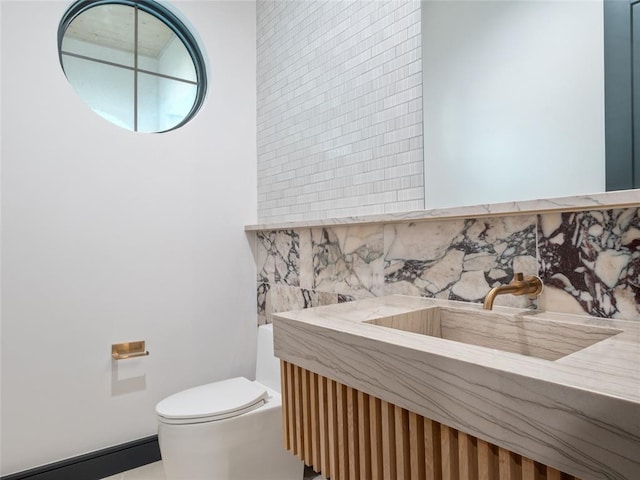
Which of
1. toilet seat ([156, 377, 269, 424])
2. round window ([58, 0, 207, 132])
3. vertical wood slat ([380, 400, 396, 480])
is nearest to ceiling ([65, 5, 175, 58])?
round window ([58, 0, 207, 132])

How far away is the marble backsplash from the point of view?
934 millimetres

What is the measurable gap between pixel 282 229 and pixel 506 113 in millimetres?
1195

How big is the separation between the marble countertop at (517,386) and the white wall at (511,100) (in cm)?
44

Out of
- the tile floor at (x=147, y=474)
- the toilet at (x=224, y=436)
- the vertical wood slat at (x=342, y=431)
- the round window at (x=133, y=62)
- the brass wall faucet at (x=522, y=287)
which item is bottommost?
the tile floor at (x=147, y=474)

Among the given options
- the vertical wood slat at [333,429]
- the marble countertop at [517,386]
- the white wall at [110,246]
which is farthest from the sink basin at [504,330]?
the white wall at [110,246]

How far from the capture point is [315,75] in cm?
190

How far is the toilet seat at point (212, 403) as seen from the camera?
4.79ft

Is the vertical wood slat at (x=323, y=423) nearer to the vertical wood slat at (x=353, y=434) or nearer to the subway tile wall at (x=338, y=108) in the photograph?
the vertical wood slat at (x=353, y=434)

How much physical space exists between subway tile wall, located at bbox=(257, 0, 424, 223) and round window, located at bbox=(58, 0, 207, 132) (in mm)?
419

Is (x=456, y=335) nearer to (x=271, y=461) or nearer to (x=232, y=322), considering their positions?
(x=271, y=461)

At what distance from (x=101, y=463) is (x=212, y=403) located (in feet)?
2.37

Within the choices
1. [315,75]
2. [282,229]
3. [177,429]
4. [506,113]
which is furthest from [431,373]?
[315,75]

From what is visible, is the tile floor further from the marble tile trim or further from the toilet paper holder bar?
the marble tile trim

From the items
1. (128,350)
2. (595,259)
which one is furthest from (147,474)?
(595,259)
